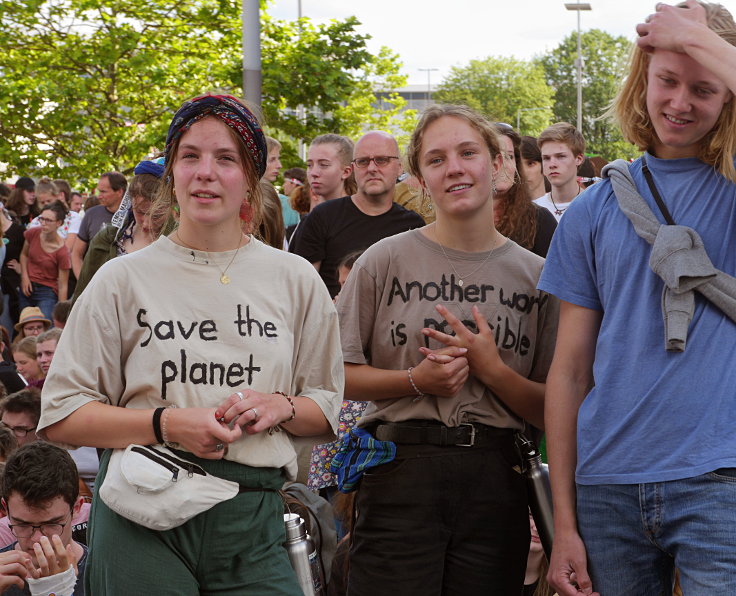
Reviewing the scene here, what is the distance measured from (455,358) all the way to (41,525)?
7.15 ft

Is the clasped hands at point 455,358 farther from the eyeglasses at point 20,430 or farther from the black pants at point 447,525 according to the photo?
the eyeglasses at point 20,430

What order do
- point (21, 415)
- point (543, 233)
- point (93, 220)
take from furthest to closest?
1. point (93, 220)
2. point (21, 415)
3. point (543, 233)

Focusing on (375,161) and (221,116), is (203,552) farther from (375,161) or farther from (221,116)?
(375,161)

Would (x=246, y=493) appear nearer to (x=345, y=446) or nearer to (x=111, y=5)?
(x=345, y=446)

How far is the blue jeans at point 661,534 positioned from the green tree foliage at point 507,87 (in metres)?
80.9

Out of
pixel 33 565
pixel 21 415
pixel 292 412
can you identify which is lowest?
pixel 33 565

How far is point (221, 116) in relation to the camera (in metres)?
2.88

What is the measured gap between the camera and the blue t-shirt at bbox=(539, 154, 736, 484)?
8.54 ft

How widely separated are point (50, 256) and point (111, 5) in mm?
5555

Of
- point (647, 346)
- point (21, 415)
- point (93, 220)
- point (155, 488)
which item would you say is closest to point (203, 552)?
point (155, 488)

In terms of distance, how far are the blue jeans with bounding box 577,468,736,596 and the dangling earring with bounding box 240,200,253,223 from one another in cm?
122

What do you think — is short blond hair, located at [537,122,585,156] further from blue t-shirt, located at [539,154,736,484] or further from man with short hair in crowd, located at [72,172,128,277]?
blue t-shirt, located at [539,154,736,484]

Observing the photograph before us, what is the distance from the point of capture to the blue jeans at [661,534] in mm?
2488

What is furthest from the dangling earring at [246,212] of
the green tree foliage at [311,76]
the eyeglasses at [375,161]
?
the green tree foliage at [311,76]
